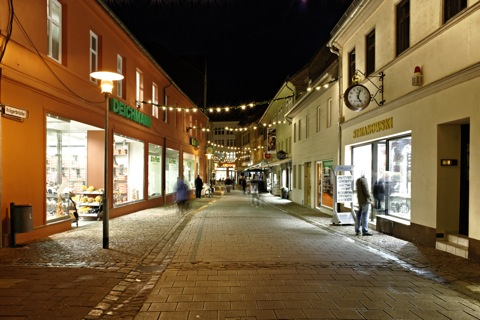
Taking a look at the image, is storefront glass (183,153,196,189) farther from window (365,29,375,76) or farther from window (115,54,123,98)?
window (365,29,375,76)

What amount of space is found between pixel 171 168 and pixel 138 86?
7.45 meters

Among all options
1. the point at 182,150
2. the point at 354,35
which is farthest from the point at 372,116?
the point at 182,150

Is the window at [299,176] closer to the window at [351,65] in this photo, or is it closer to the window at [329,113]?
the window at [329,113]

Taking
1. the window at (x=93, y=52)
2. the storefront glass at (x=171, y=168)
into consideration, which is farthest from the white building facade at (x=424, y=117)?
the storefront glass at (x=171, y=168)

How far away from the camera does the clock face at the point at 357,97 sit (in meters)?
12.4

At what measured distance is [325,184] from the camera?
18.3 metres

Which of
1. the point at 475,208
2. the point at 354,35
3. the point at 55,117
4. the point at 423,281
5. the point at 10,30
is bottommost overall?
the point at 423,281

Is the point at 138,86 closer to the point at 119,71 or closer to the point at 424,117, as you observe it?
the point at 119,71

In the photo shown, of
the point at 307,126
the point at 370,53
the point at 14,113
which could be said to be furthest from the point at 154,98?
the point at 14,113

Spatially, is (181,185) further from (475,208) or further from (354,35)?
(475,208)

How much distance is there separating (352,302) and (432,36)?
6718 millimetres

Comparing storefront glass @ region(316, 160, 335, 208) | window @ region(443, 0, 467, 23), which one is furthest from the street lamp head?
storefront glass @ region(316, 160, 335, 208)

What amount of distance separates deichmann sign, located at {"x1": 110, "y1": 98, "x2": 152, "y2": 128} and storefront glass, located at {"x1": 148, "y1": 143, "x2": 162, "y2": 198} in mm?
1677

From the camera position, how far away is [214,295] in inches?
225
